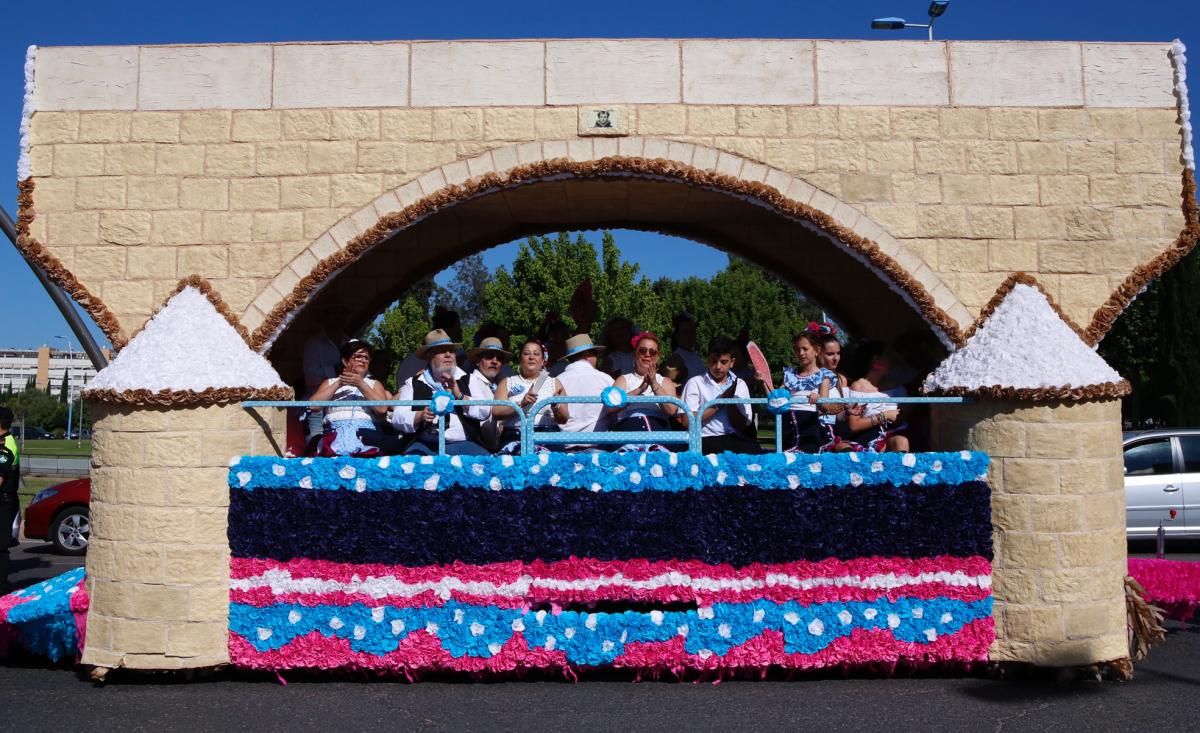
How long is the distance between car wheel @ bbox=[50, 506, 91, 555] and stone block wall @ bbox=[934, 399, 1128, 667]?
9.41 meters

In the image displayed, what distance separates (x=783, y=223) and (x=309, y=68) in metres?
4.14

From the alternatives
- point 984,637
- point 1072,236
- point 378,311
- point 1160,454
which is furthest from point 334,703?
point 1160,454

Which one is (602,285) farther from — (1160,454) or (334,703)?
(334,703)

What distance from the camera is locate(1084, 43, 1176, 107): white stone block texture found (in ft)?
17.7

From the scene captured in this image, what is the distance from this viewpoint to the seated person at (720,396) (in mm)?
5562

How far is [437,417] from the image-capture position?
5480 mm

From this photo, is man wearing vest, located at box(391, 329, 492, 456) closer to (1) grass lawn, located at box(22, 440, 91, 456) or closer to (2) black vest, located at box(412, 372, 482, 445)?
(2) black vest, located at box(412, 372, 482, 445)

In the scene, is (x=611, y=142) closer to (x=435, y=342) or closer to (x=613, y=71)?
(x=613, y=71)

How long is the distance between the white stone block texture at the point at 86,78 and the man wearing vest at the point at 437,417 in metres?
2.39

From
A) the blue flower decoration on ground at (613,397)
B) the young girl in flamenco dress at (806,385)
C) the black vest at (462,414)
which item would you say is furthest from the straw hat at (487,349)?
the young girl in flamenco dress at (806,385)

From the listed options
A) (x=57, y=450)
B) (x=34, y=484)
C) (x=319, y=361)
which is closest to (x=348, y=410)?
(x=319, y=361)

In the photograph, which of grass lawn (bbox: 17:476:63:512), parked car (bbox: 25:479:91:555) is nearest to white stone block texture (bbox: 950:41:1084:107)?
parked car (bbox: 25:479:91:555)

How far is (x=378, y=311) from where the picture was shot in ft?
27.1

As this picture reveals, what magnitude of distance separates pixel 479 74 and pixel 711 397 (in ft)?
7.99
